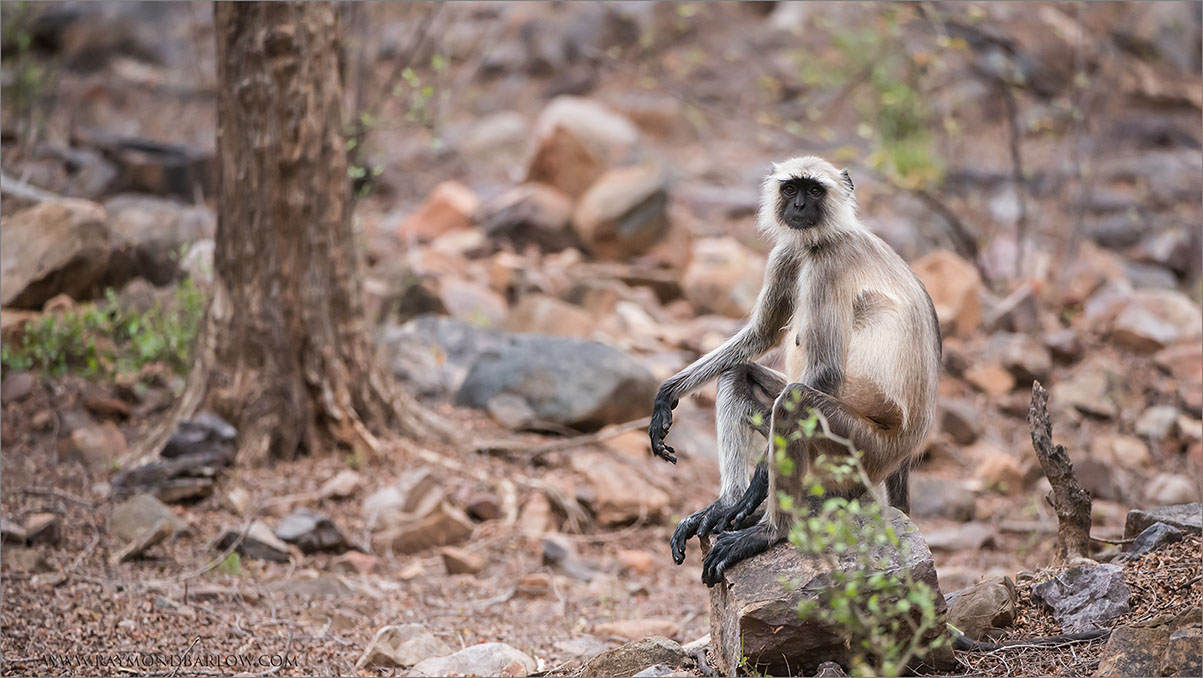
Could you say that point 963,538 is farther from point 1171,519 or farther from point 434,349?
point 434,349

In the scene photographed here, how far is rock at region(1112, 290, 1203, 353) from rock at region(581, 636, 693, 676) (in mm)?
7825

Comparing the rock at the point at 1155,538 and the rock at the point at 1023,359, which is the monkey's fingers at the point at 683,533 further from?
the rock at the point at 1023,359

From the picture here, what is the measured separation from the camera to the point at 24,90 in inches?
408

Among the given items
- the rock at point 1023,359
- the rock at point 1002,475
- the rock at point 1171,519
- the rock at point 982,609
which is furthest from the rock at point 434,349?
the rock at point 1171,519

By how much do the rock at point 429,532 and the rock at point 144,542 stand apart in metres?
1.21

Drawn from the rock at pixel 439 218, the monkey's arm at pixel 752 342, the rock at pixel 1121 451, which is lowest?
the rock at pixel 1121 451

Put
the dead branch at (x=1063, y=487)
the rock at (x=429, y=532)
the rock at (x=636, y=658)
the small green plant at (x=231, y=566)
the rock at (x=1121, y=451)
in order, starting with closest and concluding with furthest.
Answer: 1. the rock at (x=636, y=658)
2. the dead branch at (x=1063, y=487)
3. the small green plant at (x=231, y=566)
4. the rock at (x=429, y=532)
5. the rock at (x=1121, y=451)

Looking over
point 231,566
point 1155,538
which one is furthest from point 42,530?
point 1155,538

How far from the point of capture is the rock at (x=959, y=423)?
29.2 ft

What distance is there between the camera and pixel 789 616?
380cm

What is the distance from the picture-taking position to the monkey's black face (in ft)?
14.6

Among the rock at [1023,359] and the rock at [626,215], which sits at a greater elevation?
the rock at [626,215]

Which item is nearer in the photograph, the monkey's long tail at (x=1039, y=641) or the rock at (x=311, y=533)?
the monkey's long tail at (x=1039, y=641)

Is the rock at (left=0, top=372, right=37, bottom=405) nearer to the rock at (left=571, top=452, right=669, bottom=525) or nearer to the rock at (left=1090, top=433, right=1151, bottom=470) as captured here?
the rock at (left=571, top=452, right=669, bottom=525)
